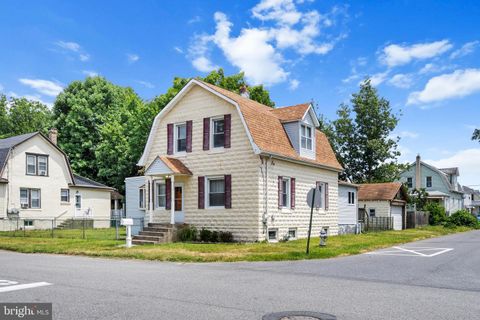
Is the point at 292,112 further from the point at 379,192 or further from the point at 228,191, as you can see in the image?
the point at 379,192

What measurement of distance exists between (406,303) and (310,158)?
56.6 feet

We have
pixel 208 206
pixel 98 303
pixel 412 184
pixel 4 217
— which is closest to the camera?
pixel 98 303

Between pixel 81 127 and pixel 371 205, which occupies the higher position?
pixel 81 127

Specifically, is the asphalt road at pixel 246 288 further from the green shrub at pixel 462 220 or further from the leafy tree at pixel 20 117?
the leafy tree at pixel 20 117

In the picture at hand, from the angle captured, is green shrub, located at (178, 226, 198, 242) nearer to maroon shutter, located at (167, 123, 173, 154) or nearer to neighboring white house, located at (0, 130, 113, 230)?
maroon shutter, located at (167, 123, 173, 154)

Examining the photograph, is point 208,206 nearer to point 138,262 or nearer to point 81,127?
point 138,262

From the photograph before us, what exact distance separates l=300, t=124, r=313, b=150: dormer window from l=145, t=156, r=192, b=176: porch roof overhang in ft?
20.8

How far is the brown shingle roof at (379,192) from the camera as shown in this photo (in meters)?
38.4

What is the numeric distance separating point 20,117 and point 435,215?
5320 cm

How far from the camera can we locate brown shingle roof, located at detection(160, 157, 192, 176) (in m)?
22.5

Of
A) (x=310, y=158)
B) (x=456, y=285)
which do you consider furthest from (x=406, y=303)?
(x=310, y=158)

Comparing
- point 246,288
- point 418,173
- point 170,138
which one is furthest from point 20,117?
point 246,288

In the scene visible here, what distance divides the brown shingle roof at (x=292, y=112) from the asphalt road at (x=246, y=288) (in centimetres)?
1074

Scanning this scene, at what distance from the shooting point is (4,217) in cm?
3400
